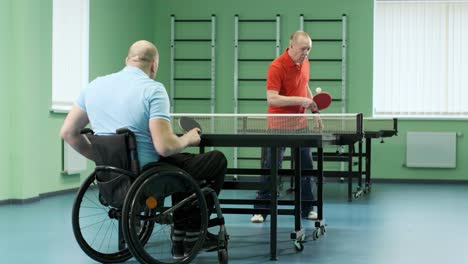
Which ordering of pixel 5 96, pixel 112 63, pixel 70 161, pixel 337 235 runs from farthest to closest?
pixel 112 63
pixel 70 161
pixel 5 96
pixel 337 235

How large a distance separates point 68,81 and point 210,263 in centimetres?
432

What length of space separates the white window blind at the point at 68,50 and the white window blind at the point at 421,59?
3969 millimetres

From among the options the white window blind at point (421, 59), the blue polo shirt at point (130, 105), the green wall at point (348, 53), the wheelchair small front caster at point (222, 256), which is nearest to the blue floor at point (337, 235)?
the wheelchair small front caster at point (222, 256)

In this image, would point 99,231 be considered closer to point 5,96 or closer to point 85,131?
point 85,131

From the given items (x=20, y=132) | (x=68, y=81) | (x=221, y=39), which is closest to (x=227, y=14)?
(x=221, y=39)

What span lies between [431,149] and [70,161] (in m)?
4.75

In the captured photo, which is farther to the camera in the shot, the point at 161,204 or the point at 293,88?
the point at 293,88

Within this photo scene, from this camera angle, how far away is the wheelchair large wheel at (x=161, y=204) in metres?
3.00

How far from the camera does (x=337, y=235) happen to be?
461 cm

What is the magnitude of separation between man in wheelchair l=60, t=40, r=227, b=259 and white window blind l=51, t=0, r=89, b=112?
12.9ft

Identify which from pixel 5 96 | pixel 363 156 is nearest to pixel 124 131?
pixel 5 96

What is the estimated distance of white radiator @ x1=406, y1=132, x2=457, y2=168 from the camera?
30.3 ft

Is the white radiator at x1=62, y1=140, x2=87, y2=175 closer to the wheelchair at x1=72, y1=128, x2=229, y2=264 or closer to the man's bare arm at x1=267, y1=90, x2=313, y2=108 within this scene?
the man's bare arm at x1=267, y1=90, x2=313, y2=108

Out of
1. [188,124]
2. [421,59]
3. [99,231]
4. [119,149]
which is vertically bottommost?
[99,231]
